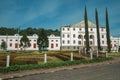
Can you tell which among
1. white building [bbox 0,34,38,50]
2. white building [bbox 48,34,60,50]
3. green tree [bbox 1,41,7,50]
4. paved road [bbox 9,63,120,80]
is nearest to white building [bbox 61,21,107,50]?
white building [bbox 48,34,60,50]

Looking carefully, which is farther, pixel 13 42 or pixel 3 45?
pixel 13 42

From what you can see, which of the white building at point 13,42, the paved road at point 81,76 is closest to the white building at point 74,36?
the white building at point 13,42

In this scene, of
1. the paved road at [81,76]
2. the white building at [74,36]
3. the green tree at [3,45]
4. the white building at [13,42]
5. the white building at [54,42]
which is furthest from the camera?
the white building at [54,42]

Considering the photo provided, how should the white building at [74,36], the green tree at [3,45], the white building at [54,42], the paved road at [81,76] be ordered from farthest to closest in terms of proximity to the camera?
the white building at [54,42] < the white building at [74,36] < the green tree at [3,45] < the paved road at [81,76]

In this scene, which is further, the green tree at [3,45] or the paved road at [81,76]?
the green tree at [3,45]

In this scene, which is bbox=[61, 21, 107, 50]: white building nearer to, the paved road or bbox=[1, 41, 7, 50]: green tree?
bbox=[1, 41, 7, 50]: green tree

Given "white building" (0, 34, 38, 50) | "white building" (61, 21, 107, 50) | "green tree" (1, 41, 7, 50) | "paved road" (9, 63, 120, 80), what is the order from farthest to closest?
"white building" (0, 34, 38, 50) < "white building" (61, 21, 107, 50) < "green tree" (1, 41, 7, 50) < "paved road" (9, 63, 120, 80)

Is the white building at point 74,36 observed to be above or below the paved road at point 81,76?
above

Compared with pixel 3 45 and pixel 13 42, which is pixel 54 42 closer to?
pixel 13 42

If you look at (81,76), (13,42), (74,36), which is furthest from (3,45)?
(81,76)

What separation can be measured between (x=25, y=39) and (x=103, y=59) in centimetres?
4682

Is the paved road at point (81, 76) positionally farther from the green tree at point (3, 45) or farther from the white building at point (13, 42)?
the white building at point (13, 42)

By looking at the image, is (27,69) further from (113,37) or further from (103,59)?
(113,37)

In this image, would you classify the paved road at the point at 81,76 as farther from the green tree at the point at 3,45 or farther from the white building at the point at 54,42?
the white building at the point at 54,42
